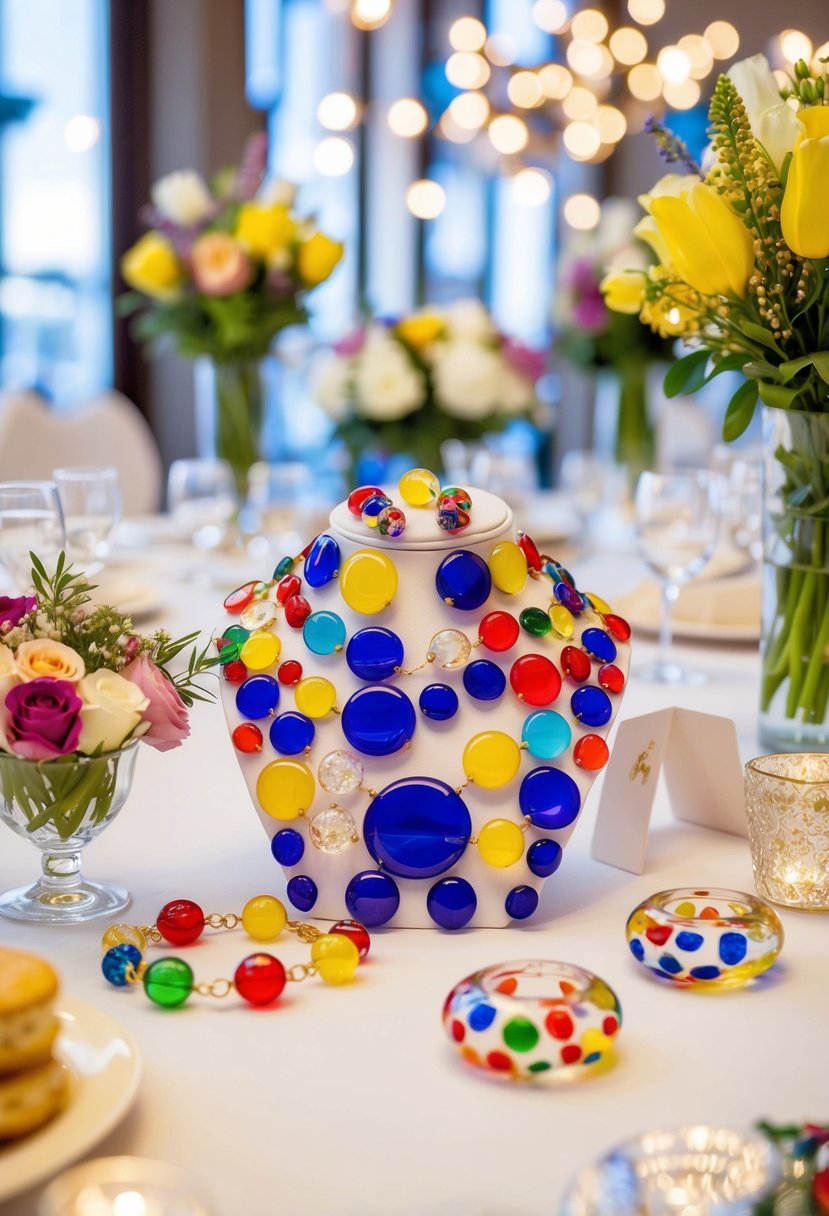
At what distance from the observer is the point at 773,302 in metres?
1.00

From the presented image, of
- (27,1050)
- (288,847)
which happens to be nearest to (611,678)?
(288,847)

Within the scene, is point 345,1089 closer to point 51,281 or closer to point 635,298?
point 635,298

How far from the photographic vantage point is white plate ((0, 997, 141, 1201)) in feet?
1.69

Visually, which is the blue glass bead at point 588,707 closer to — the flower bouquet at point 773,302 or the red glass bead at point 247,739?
the red glass bead at point 247,739

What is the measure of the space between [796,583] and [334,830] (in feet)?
1.58

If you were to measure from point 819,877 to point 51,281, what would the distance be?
3.56 m

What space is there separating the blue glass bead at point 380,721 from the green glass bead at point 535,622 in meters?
0.09

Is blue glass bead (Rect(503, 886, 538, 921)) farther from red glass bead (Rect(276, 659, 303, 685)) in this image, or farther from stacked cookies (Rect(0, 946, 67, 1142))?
stacked cookies (Rect(0, 946, 67, 1142))

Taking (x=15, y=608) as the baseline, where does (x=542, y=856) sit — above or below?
below

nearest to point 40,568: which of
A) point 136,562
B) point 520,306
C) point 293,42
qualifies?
point 136,562

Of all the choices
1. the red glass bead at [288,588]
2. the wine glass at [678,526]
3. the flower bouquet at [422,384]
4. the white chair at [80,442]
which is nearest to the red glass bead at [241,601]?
the red glass bead at [288,588]

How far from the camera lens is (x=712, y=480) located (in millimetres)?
1428

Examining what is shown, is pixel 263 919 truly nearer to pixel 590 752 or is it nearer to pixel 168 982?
pixel 168 982

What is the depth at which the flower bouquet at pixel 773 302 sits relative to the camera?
95 centimetres
